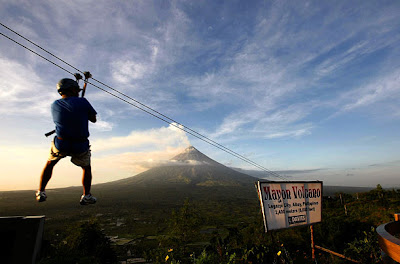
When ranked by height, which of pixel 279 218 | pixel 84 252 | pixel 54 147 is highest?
pixel 54 147

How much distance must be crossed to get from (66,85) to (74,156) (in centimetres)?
93

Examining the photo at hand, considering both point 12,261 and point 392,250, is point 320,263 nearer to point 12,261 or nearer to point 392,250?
point 392,250

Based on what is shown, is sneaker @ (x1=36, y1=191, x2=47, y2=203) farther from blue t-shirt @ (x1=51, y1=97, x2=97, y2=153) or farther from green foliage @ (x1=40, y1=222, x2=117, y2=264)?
green foliage @ (x1=40, y1=222, x2=117, y2=264)

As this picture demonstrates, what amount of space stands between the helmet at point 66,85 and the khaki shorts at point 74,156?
2.28 ft

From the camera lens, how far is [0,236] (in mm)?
2803

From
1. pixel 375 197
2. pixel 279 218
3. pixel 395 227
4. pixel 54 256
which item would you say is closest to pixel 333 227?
pixel 279 218

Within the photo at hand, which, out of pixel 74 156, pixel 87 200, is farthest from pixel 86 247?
pixel 74 156

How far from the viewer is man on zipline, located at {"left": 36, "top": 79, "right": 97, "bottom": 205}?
235 cm

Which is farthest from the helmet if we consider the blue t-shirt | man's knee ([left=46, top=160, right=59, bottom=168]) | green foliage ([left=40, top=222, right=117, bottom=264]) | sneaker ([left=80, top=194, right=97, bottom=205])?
green foliage ([left=40, top=222, right=117, bottom=264])

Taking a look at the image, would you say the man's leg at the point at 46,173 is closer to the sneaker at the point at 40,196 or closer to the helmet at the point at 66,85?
the sneaker at the point at 40,196

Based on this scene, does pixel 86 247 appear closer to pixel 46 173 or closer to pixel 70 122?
pixel 46 173

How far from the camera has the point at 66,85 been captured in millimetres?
2523

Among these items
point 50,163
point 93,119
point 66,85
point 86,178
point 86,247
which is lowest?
point 86,247

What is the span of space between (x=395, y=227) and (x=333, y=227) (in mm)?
13079
